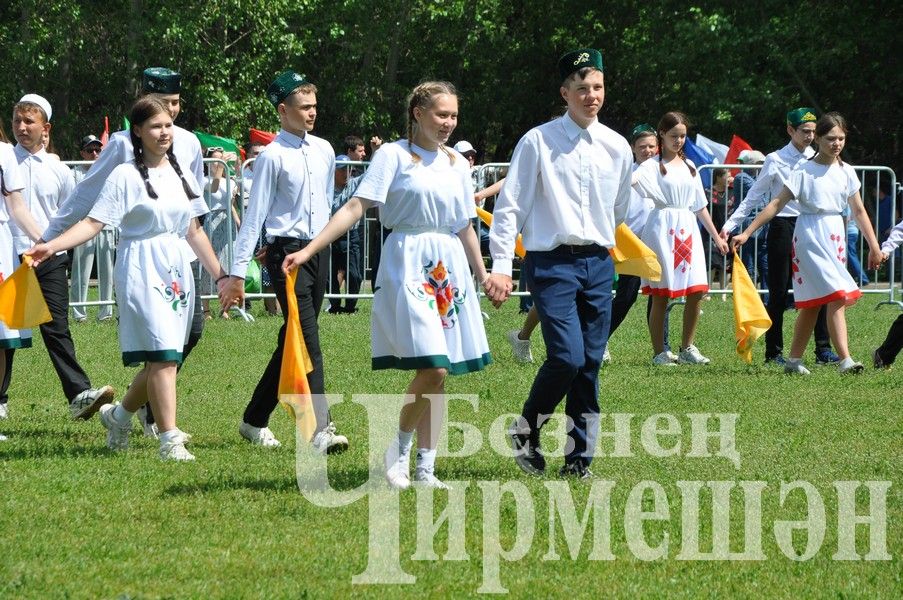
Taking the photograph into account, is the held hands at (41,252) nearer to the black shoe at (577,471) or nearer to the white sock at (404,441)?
the white sock at (404,441)

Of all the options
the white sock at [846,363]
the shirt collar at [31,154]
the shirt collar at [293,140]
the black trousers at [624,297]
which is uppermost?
the shirt collar at [31,154]

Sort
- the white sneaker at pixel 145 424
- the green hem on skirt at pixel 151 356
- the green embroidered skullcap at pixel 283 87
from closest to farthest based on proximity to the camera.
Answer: the green hem on skirt at pixel 151 356 → the green embroidered skullcap at pixel 283 87 → the white sneaker at pixel 145 424

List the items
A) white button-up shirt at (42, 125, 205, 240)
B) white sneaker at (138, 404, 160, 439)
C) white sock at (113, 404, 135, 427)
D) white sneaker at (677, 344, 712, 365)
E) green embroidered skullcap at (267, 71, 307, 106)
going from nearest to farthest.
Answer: white button-up shirt at (42, 125, 205, 240), white sock at (113, 404, 135, 427), green embroidered skullcap at (267, 71, 307, 106), white sneaker at (138, 404, 160, 439), white sneaker at (677, 344, 712, 365)

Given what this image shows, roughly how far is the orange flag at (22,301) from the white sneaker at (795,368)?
6.06 meters

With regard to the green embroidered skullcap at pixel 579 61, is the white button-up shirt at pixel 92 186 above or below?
below

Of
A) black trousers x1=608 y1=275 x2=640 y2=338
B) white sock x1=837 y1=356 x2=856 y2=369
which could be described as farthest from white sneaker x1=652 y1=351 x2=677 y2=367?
white sock x1=837 y1=356 x2=856 y2=369

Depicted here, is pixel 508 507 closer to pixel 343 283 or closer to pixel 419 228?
pixel 419 228

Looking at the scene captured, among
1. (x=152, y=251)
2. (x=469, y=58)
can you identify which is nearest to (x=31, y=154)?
(x=152, y=251)

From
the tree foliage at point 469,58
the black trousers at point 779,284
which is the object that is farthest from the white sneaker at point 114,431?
the tree foliage at point 469,58

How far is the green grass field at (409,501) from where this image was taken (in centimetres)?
558

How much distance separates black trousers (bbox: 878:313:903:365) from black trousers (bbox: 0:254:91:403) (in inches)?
247

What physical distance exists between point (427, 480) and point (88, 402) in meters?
3.11

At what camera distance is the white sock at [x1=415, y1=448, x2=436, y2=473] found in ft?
23.7

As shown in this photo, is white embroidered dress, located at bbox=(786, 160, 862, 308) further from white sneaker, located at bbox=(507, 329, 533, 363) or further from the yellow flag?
white sneaker, located at bbox=(507, 329, 533, 363)
